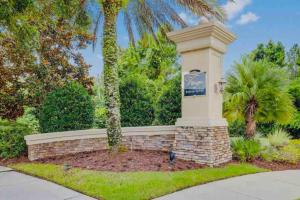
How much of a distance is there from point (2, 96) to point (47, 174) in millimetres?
6870

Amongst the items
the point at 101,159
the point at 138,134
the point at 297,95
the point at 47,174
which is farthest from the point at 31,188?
the point at 297,95

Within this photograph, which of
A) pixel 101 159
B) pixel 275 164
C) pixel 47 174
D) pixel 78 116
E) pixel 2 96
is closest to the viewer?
pixel 47 174

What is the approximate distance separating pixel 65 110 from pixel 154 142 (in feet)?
10.4

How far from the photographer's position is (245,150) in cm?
935

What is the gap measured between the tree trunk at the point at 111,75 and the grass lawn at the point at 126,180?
6.36ft

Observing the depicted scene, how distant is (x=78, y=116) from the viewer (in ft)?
33.0

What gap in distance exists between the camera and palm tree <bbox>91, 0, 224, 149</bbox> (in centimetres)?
890

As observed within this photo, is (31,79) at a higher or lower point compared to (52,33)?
lower

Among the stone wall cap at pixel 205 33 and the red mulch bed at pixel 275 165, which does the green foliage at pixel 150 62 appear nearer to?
the stone wall cap at pixel 205 33

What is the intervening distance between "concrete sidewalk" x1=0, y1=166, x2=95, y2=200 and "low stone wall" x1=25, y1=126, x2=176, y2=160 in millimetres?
1887

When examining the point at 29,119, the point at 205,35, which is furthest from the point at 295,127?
the point at 29,119

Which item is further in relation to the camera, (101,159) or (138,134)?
(138,134)

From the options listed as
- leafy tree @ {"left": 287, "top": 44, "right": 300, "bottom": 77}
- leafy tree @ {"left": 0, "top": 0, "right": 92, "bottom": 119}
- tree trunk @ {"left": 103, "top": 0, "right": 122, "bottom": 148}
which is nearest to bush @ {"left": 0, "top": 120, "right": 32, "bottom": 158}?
tree trunk @ {"left": 103, "top": 0, "right": 122, "bottom": 148}

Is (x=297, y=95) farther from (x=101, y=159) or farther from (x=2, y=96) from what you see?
(x=2, y=96)
